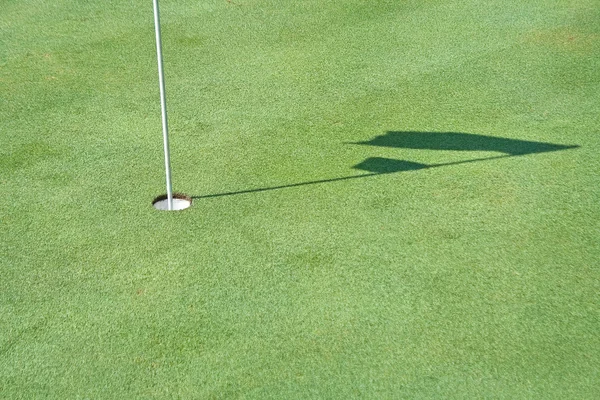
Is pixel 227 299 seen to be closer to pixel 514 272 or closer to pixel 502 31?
pixel 514 272

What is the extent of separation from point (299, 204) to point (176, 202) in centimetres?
94

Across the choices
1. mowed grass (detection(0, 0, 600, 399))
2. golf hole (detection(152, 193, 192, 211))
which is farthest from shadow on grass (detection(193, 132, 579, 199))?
golf hole (detection(152, 193, 192, 211))

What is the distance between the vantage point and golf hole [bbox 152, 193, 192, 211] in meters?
6.46

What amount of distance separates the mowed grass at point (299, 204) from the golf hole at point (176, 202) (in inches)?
2.6

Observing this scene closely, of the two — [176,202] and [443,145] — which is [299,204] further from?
[443,145]

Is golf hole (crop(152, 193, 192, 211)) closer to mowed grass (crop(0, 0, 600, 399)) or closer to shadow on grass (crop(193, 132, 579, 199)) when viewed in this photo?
mowed grass (crop(0, 0, 600, 399))

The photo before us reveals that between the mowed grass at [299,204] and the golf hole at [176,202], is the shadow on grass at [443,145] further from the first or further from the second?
the golf hole at [176,202]

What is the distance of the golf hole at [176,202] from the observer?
6.46 m

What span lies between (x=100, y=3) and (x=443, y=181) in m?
5.29

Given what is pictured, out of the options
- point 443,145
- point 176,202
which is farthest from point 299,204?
point 443,145

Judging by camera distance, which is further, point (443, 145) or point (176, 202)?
point (443, 145)

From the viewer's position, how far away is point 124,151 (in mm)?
7227

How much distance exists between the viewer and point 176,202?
6551mm

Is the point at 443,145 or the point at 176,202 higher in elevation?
the point at 443,145
